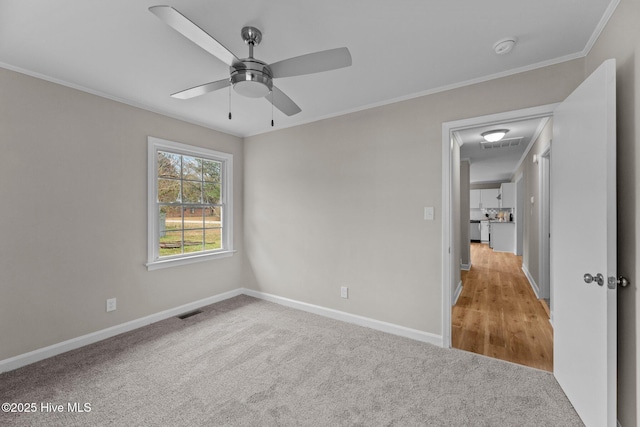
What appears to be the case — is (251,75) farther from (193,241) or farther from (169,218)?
(193,241)

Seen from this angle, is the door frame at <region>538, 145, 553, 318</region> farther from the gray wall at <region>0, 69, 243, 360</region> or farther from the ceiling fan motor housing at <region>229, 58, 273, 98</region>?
the gray wall at <region>0, 69, 243, 360</region>

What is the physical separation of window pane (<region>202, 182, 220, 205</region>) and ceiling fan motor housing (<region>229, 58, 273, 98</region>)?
7.95 feet

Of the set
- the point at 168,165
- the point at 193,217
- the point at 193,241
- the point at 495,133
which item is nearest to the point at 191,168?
the point at 168,165

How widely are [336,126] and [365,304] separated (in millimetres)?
2096

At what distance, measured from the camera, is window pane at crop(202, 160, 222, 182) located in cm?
385

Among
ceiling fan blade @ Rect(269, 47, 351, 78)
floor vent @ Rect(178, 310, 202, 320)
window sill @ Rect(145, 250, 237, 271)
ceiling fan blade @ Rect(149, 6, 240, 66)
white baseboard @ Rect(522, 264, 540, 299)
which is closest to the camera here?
ceiling fan blade @ Rect(149, 6, 240, 66)

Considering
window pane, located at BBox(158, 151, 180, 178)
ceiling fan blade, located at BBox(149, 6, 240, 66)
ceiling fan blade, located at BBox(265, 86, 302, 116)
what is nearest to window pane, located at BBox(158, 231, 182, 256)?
window pane, located at BBox(158, 151, 180, 178)

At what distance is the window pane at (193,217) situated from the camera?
3.62 meters

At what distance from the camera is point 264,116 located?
3395mm

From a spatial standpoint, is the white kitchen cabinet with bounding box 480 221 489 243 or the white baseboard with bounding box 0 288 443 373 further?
the white kitchen cabinet with bounding box 480 221 489 243

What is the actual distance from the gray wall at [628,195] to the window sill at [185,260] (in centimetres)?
388

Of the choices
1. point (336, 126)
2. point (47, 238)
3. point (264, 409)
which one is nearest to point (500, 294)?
point (336, 126)

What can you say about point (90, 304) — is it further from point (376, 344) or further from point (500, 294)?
point (500, 294)

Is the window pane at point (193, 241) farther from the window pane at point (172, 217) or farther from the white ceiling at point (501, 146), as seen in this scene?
the white ceiling at point (501, 146)
